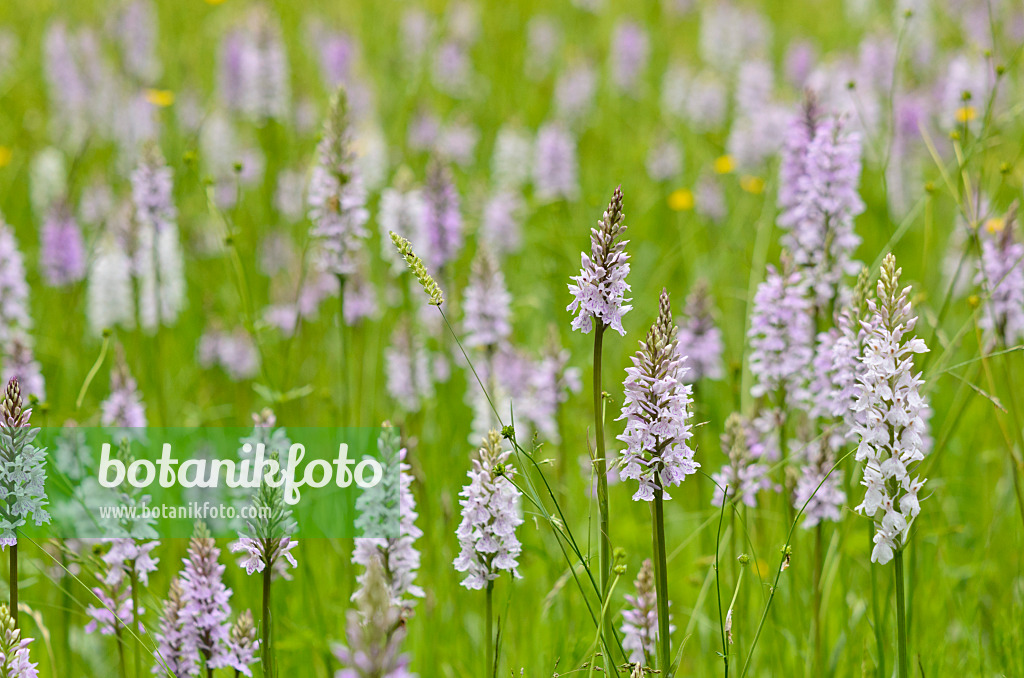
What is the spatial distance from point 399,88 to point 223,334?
12.9 ft

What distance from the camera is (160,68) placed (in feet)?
38.3

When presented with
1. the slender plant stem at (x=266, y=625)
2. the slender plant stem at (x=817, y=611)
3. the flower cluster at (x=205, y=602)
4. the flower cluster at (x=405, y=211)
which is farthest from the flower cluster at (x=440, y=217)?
the slender plant stem at (x=266, y=625)

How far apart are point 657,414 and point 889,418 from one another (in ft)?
1.87

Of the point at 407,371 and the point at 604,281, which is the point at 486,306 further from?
the point at 604,281

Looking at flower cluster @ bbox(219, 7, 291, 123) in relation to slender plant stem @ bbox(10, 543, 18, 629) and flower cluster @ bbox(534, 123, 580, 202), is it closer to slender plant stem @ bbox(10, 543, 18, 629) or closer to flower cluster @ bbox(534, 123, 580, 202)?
flower cluster @ bbox(534, 123, 580, 202)

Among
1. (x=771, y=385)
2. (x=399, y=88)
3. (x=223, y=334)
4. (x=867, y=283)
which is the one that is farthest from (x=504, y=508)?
(x=399, y=88)

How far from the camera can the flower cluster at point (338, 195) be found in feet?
13.9

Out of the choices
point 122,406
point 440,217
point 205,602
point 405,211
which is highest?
point 405,211

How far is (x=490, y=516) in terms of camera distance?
2525 millimetres

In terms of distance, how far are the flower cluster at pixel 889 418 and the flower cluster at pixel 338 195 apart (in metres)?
2.52

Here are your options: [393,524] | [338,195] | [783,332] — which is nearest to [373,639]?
[393,524]

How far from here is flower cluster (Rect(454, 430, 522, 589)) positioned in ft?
8.20

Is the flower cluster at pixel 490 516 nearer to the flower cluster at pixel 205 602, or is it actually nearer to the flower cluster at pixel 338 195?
the flower cluster at pixel 205 602

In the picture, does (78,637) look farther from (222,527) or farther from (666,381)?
(666,381)
